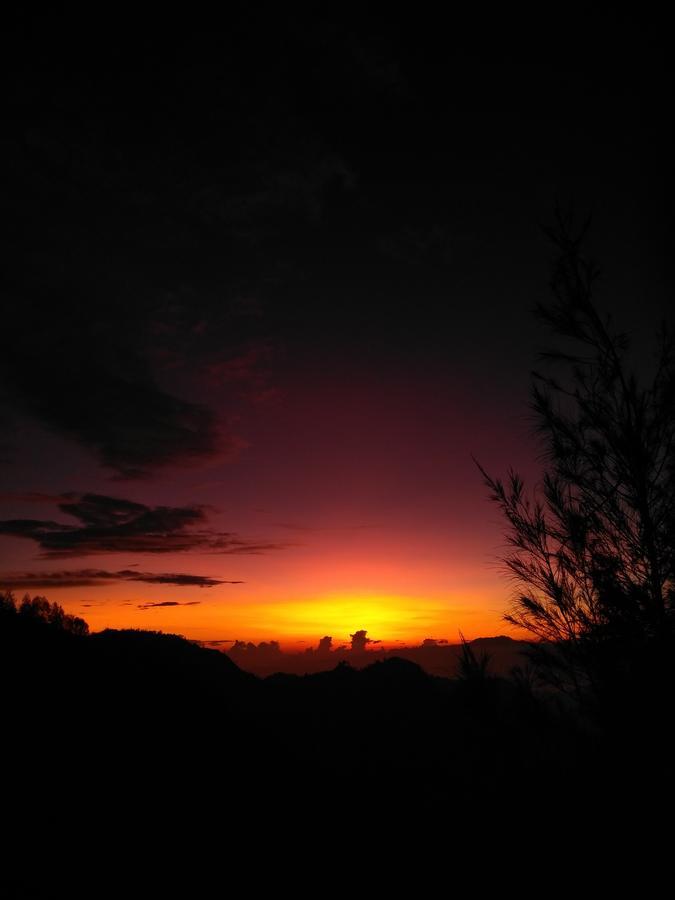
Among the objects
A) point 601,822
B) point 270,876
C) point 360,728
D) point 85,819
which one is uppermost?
point 601,822

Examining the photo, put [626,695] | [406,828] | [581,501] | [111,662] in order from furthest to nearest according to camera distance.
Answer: [111,662] → [406,828] → [581,501] → [626,695]

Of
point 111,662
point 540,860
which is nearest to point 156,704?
point 111,662

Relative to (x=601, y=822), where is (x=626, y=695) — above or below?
above

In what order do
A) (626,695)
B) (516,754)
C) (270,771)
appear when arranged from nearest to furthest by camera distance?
1. (626,695)
2. (516,754)
3. (270,771)

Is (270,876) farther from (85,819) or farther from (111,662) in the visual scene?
(111,662)

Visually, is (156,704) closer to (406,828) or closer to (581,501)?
(406,828)

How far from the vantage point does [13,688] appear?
36.2ft

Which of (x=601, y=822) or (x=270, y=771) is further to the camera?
(x=270, y=771)

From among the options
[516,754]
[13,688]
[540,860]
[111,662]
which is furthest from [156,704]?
[540,860]

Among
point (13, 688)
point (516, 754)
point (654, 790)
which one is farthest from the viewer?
point (13, 688)

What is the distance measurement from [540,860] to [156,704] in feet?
38.6

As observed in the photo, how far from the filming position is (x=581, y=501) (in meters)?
7.43

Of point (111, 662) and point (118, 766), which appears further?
point (111, 662)

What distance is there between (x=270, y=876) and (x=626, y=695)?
669 centimetres
